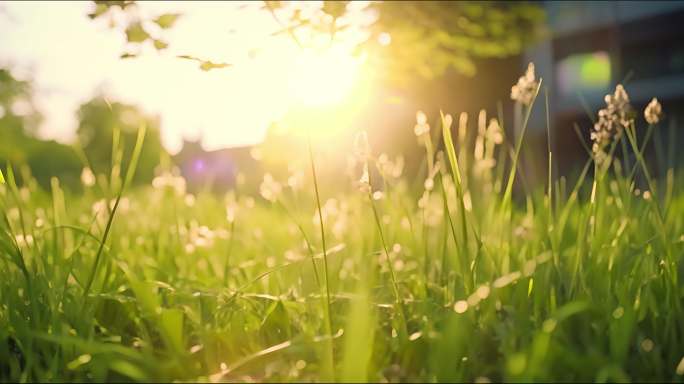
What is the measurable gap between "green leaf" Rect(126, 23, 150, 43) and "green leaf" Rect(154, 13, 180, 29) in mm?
87

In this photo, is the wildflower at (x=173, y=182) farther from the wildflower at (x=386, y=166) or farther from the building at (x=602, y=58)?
the building at (x=602, y=58)

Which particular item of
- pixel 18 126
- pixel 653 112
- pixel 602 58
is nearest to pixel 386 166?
pixel 653 112

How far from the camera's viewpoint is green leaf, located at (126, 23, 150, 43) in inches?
83.9

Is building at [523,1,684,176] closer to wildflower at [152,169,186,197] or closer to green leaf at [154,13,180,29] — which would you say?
wildflower at [152,169,186,197]

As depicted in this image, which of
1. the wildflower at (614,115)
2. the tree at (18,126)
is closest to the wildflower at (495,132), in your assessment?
the wildflower at (614,115)

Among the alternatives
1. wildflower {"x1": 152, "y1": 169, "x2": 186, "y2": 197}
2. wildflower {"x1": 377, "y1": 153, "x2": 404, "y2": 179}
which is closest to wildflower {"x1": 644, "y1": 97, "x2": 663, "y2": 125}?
wildflower {"x1": 377, "y1": 153, "x2": 404, "y2": 179}

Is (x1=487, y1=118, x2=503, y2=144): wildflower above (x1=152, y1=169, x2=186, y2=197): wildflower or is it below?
above

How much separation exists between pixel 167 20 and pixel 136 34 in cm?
15

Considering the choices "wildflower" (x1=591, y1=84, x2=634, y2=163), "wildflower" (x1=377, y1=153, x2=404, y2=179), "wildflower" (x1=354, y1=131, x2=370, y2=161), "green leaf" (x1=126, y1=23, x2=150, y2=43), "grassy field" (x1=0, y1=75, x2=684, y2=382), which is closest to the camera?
"grassy field" (x1=0, y1=75, x2=684, y2=382)

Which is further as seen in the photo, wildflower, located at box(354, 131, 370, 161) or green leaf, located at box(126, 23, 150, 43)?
green leaf, located at box(126, 23, 150, 43)

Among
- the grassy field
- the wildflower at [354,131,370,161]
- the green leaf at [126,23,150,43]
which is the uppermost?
the green leaf at [126,23,150,43]

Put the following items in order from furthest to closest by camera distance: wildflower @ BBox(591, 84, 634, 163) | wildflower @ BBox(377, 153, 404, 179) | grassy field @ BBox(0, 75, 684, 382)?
1. wildflower @ BBox(377, 153, 404, 179)
2. wildflower @ BBox(591, 84, 634, 163)
3. grassy field @ BBox(0, 75, 684, 382)

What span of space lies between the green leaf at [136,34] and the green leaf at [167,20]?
3.4 inches

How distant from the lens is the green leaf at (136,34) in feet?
6.99
